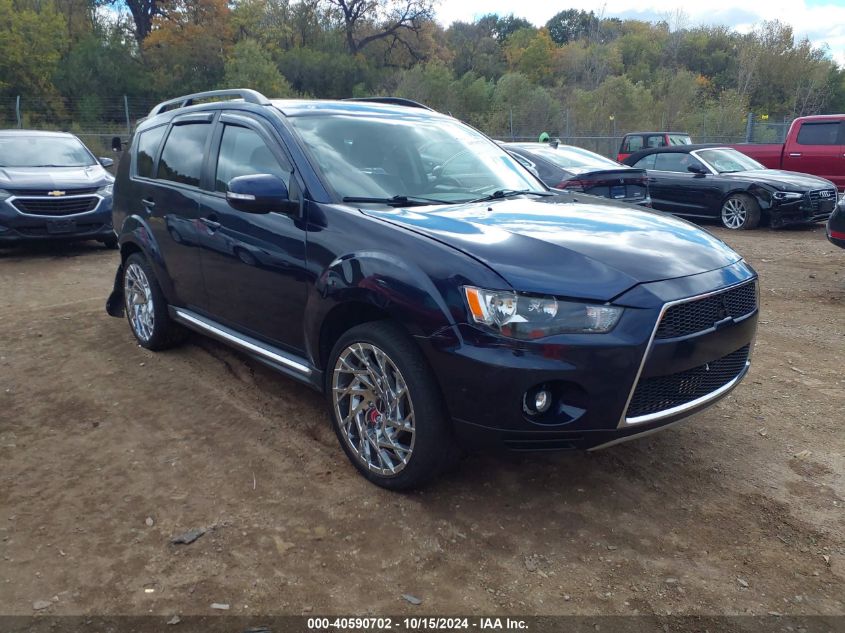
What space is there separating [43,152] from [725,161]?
37.4 ft

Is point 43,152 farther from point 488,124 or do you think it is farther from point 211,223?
point 488,124

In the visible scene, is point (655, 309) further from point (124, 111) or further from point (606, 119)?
point (606, 119)

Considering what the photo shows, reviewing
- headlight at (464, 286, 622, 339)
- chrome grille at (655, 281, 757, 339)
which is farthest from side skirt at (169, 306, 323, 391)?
chrome grille at (655, 281, 757, 339)

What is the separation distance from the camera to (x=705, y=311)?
9.69 ft

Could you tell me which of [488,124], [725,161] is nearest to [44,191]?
[725,161]

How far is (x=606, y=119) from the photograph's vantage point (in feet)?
109

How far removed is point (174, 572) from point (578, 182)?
24.3 feet

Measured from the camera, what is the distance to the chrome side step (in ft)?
11.9

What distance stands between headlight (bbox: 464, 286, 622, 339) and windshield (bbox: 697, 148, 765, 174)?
10.7 m

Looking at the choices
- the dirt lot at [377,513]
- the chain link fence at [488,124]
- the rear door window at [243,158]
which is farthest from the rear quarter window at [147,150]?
the chain link fence at [488,124]

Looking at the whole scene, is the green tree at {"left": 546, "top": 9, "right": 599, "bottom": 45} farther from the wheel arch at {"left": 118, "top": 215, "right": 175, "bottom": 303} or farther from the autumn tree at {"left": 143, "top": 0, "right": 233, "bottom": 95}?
the wheel arch at {"left": 118, "top": 215, "right": 175, "bottom": 303}

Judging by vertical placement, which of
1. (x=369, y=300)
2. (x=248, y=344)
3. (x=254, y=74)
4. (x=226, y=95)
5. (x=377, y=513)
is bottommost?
(x=377, y=513)

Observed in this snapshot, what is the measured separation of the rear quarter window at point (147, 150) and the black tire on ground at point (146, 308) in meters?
0.64

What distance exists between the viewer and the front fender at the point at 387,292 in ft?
9.17
